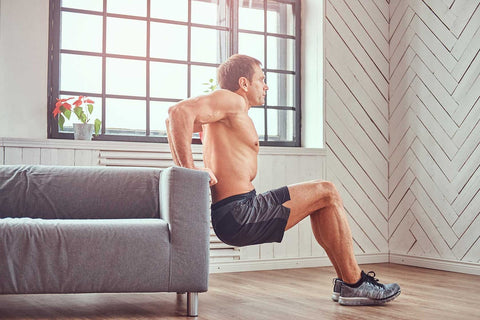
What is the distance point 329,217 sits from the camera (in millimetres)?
2695

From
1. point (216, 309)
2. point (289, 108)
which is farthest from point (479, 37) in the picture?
point (216, 309)

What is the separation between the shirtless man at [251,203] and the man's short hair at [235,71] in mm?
119

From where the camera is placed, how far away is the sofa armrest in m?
2.46

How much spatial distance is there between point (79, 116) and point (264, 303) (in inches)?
70.1

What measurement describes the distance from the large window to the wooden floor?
1.33 m

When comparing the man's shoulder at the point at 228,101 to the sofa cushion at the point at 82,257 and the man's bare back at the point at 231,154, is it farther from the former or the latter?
the sofa cushion at the point at 82,257

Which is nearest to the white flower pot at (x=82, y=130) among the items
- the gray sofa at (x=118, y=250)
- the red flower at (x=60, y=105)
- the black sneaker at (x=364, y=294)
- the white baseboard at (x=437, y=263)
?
the red flower at (x=60, y=105)

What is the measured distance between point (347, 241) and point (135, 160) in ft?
5.36

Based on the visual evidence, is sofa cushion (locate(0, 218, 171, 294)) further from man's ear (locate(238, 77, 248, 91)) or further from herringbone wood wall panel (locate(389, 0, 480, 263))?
herringbone wood wall panel (locate(389, 0, 480, 263))

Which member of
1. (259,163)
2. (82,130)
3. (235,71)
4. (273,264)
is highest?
(235,71)

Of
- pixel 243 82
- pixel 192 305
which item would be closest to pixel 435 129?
pixel 243 82

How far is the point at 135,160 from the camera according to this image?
380 centimetres

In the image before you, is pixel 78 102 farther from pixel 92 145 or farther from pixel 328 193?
pixel 328 193

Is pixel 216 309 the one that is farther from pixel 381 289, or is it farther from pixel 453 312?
pixel 453 312
